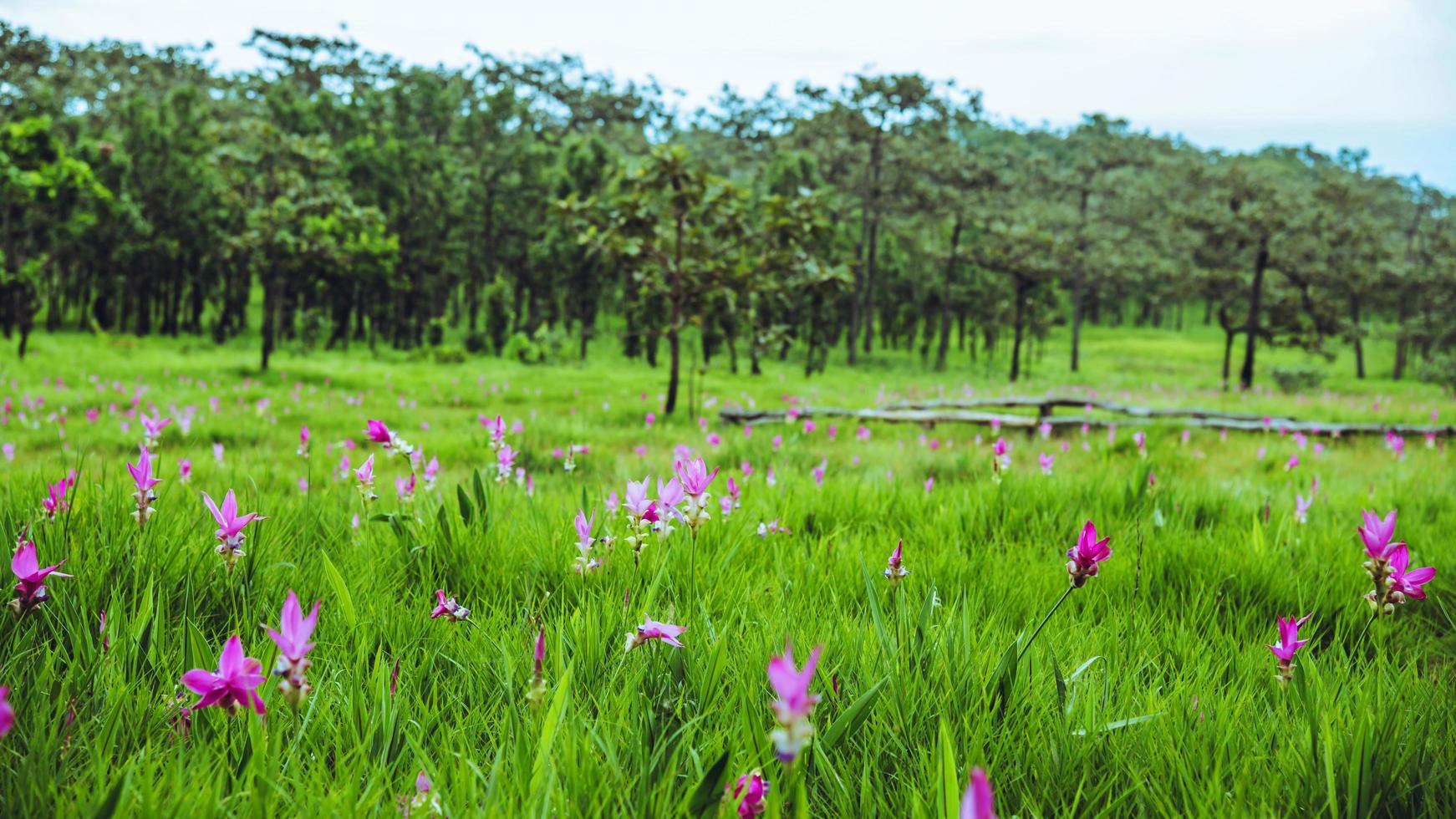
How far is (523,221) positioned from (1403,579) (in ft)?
139

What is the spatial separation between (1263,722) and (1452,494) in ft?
14.5

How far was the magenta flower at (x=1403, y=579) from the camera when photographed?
1566mm

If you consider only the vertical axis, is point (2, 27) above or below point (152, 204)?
above

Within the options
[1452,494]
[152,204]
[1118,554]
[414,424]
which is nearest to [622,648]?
[1118,554]

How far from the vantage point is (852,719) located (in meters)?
1.28

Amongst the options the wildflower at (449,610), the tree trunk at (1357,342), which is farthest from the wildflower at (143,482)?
the tree trunk at (1357,342)

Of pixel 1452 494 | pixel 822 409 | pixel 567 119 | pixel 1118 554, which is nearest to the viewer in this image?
pixel 1118 554

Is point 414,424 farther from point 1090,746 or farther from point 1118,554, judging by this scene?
point 1090,746

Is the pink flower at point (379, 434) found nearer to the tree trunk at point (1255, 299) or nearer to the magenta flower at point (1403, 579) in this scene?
the magenta flower at point (1403, 579)

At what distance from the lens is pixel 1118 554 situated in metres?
2.73

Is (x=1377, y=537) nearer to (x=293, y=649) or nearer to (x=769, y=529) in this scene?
(x=769, y=529)

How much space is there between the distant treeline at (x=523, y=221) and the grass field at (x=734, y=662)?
681 inches

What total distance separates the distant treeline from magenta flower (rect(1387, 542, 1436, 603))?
18.5 meters

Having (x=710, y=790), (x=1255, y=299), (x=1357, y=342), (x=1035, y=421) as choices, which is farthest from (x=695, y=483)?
(x=1357, y=342)
